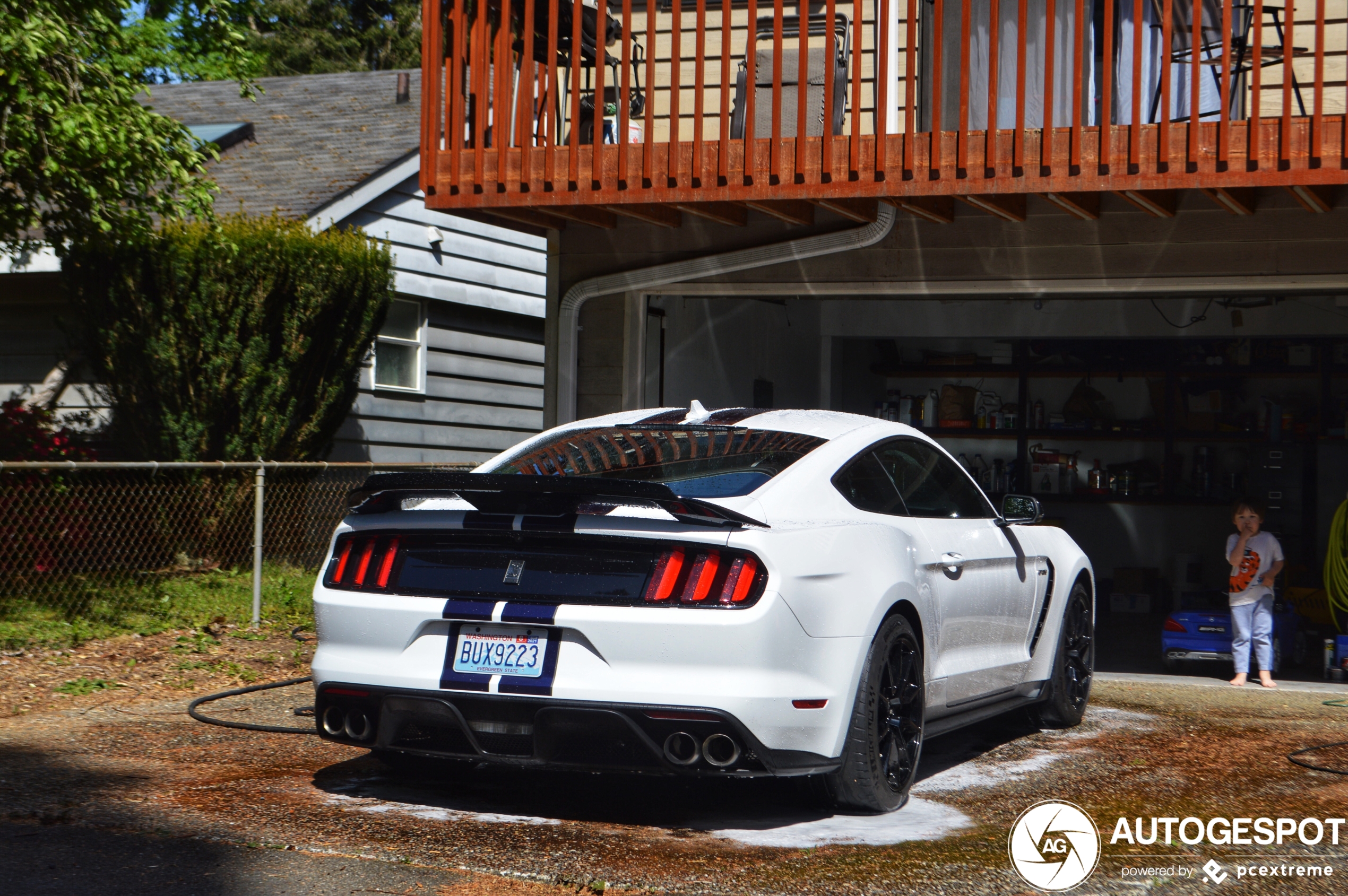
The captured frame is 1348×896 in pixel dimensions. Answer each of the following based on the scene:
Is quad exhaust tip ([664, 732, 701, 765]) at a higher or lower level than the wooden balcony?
lower

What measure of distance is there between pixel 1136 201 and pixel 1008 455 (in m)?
7.40

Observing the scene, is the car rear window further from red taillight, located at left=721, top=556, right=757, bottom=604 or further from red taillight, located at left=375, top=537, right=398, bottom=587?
red taillight, located at left=375, top=537, right=398, bottom=587

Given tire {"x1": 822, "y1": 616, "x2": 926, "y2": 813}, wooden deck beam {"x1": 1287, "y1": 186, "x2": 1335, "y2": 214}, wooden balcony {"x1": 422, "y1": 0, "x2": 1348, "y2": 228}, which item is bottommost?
tire {"x1": 822, "y1": 616, "x2": 926, "y2": 813}

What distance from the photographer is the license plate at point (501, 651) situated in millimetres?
4605

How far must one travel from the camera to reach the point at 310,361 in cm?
1208

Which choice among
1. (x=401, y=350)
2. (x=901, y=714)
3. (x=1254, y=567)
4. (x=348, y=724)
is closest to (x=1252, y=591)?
(x=1254, y=567)

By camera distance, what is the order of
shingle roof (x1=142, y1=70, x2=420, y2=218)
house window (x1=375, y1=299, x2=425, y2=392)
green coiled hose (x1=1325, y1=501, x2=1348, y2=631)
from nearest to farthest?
green coiled hose (x1=1325, y1=501, x2=1348, y2=631) < shingle roof (x1=142, y1=70, x2=420, y2=218) < house window (x1=375, y1=299, x2=425, y2=392)

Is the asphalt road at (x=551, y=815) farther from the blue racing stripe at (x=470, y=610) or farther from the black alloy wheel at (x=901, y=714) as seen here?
the blue racing stripe at (x=470, y=610)

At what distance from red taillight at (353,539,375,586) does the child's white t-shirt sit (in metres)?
6.41

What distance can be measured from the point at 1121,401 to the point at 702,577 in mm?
11766

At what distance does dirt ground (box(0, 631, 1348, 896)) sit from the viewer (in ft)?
13.7

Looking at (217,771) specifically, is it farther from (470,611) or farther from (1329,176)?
(1329,176)

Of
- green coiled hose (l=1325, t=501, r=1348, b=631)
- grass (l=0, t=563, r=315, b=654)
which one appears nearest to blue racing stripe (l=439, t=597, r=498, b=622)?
grass (l=0, t=563, r=315, b=654)

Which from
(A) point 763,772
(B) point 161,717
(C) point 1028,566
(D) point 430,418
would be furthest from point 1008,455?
(A) point 763,772
